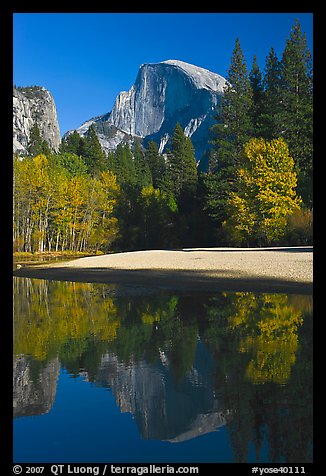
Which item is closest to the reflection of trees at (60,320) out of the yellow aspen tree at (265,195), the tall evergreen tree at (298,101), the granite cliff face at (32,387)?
the granite cliff face at (32,387)

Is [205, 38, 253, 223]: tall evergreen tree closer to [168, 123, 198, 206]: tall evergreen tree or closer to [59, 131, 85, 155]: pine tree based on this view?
[168, 123, 198, 206]: tall evergreen tree

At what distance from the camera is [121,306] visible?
15828mm

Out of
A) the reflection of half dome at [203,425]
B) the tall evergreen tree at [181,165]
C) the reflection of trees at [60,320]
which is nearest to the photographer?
the reflection of half dome at [203,425]

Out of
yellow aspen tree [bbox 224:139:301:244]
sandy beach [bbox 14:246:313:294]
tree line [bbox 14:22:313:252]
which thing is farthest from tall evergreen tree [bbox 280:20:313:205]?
sandy beach [bbox 14:246:313:294]

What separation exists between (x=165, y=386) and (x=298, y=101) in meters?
47.4

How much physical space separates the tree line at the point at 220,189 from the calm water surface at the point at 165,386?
97.9ft

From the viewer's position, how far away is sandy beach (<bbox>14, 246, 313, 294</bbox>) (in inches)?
789

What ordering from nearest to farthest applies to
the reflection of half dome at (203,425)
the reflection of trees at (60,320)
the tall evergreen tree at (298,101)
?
the reflection of half dome at (203,425)
the reflection of trees at (60,320)
the tall evergreen tree at (298,101)

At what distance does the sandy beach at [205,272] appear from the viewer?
65.8 ft

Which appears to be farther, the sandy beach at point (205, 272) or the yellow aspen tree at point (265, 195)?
the yellow aspen tree at point (265, 195)

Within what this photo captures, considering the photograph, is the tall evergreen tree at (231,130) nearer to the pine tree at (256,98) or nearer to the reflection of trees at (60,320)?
the pine tree at (256,98)

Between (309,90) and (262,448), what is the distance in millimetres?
51161

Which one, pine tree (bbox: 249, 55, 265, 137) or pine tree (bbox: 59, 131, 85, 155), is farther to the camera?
pine tree (bbox: 59, 131, 85, 155)

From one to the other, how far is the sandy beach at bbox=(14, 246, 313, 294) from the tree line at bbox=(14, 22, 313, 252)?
38.3ft
